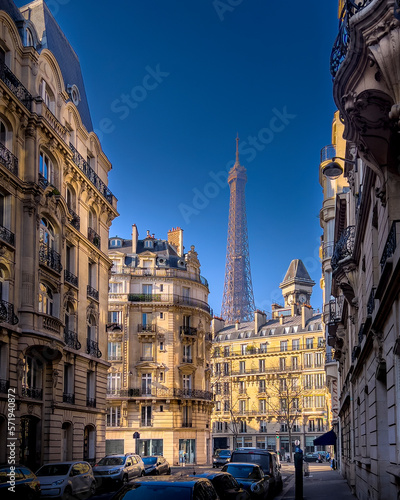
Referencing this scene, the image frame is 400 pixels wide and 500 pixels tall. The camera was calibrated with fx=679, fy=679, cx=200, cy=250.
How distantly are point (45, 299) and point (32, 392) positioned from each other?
4330 mm

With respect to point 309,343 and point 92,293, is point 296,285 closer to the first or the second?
point 309,343

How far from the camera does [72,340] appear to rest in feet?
115

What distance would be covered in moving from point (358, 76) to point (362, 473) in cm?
1407

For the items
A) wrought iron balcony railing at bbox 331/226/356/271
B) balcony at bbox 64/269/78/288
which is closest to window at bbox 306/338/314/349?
balcony at bbox 64/269/78/288

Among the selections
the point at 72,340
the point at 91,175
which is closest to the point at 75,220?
the point at 91,175

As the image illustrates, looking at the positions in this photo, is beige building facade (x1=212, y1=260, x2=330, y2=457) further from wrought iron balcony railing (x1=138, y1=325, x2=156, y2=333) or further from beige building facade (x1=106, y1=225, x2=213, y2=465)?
wrought iron balcony railing (x1=138, y1=325, x2=156, y2=333)

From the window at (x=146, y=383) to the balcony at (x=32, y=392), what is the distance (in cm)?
3466

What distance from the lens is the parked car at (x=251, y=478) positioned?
68.0ft

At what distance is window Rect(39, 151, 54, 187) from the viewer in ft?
105

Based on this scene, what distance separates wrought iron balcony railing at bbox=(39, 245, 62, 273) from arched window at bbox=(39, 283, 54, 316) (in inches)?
39.4

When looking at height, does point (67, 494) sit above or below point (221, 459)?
above

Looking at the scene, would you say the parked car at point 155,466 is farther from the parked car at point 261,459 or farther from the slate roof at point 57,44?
the slate roof at point 57,44

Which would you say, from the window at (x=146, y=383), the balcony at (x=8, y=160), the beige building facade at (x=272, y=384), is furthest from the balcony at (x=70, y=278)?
the beige building facade at (x=272, y=384)

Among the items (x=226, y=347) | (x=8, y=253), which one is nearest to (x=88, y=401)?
(x=8, y=253)
